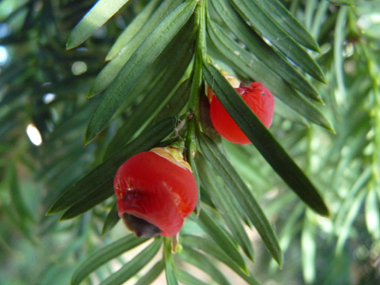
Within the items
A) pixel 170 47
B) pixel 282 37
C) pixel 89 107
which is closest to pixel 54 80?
pixel 89 107
